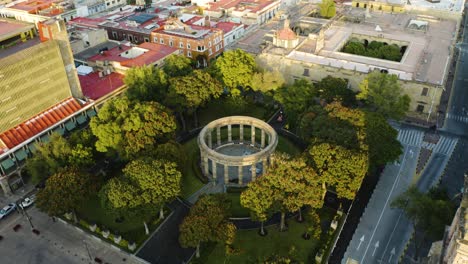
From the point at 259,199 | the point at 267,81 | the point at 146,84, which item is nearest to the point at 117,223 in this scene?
the point at 259,199

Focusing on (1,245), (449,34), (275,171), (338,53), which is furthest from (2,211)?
(449,34)

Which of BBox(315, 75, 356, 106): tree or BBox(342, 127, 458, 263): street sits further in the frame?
BBox(315, 75, 356, 106): tree

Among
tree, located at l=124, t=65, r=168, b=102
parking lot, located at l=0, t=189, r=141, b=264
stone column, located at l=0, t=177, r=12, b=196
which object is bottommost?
parking lot, located at l=0, t=189, r=141, b=264

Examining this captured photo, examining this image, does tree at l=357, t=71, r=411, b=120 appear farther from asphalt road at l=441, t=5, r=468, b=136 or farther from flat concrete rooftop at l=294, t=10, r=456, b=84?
asphalt road at l=441, t=5, r=468, b=136

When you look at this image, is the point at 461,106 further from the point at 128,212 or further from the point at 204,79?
the point at 128,212

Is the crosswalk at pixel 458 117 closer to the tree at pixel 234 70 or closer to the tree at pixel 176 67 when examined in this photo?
the tree at pixel 234 70

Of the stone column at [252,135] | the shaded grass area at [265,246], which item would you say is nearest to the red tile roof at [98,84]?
the stone column at [252,135]

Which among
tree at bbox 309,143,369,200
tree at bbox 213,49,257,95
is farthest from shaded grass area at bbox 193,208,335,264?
tree at bbox 213,49,257,95
